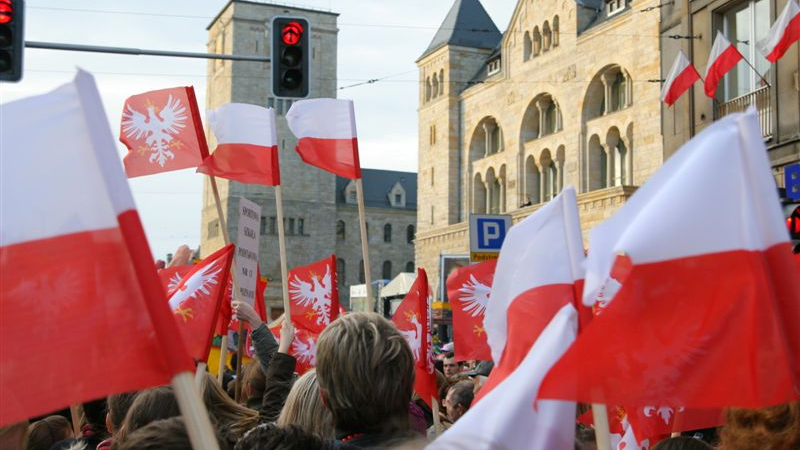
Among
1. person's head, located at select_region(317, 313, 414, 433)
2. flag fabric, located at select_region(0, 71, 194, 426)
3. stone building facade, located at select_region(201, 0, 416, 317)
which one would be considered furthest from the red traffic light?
stone building facade, located at select_region(201, 0, 416, 317)

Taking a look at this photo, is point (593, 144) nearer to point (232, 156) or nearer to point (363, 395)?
point (232, 156)

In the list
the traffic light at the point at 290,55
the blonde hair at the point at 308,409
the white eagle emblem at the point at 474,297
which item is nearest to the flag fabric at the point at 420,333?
the white eagle emblem at the point at 474,297

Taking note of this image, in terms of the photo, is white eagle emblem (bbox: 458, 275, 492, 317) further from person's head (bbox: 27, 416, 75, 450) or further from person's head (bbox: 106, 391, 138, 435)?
person's head (bbox: 106, 391, 138, 435)

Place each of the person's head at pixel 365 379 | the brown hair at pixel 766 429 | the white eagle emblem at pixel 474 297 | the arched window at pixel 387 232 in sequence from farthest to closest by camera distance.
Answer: the arched window at pixel 387 232
the white eagle emblem at pixel 474 297
the person's head at pixel 365 379
the brown hair at pixel 766 429

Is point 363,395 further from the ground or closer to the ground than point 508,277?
closer to the ground

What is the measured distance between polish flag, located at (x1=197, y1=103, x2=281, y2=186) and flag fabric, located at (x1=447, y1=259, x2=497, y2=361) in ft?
5.20

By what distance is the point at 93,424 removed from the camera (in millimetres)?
6152

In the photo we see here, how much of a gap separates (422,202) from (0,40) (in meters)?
41.5

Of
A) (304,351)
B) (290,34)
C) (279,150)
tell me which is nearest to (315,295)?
(304,351)

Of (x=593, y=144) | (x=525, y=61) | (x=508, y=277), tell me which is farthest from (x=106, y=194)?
(x=525, y=61)

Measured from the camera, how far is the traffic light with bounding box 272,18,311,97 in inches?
529

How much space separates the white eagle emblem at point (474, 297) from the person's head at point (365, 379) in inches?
182

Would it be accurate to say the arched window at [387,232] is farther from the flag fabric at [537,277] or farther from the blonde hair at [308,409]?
the flag fabric at [537,277]

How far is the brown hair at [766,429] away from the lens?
326 centimetres
